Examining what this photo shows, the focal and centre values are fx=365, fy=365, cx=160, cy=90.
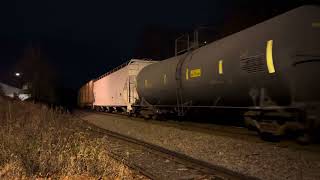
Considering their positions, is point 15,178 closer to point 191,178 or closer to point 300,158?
point 191,178

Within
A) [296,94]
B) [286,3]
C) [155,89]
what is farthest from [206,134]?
[286,3]

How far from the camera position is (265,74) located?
397 inches

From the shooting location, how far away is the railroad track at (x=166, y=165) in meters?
6.86

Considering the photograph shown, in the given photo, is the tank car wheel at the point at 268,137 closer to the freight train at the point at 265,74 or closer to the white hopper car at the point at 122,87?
the freight train at the point at 265,74

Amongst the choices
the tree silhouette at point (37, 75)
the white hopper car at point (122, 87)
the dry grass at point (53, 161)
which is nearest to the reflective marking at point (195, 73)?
the dry grass at point (53, 161)

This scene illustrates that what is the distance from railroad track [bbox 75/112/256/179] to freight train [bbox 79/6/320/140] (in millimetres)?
3049

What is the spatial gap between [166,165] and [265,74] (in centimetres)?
402

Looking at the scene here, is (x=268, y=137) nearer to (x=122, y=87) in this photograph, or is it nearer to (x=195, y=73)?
(x=195, y=73)

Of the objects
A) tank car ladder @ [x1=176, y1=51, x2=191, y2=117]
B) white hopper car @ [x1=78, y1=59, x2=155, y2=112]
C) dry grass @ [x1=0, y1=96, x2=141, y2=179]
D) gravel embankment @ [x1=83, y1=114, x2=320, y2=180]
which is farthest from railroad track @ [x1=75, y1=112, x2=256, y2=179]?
white hopper car @ [x1=78, y1=59, x2=155, y2=112]

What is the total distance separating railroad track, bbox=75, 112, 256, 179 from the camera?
6.86 m

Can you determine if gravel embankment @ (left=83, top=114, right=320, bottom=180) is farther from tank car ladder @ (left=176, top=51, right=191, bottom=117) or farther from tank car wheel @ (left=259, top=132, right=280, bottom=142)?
tank car ladder @ (left=176, top=51, right=191, bottom=117)

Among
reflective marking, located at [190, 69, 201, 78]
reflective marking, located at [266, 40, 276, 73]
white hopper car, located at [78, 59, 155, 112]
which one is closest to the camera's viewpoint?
reflective marking, located at [266, 40, 276, 73]

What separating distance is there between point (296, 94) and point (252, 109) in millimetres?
1922

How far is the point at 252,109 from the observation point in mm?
11016
